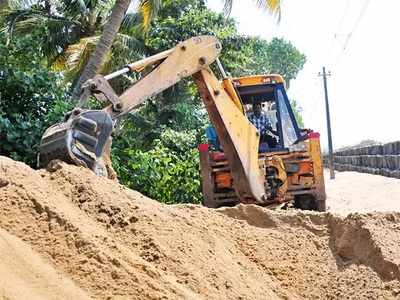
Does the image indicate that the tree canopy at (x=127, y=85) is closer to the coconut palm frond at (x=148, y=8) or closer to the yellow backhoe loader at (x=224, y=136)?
the coconut palm frond at (x=148, y=8)

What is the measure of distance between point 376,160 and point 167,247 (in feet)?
82.8

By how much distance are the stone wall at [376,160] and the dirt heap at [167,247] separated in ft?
63.5

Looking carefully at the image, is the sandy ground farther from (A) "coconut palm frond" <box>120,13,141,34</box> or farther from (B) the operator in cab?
(A) "coconut palm frond" <box>120,13,141,34</box>

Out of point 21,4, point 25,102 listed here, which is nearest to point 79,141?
point 25,102

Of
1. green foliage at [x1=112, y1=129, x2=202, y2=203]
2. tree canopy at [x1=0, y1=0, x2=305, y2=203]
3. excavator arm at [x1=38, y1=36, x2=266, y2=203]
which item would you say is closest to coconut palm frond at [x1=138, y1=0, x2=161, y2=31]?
tree canopy at [x1=0, y1=0, x2=305, y2=203]

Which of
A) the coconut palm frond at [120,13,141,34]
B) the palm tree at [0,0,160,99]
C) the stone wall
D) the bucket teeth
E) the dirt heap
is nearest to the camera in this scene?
the dirt heap

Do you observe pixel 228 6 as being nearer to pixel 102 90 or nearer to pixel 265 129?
pixel 265 129

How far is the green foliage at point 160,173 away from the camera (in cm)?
1163

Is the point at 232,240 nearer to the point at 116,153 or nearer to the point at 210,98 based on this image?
the point at 210,98

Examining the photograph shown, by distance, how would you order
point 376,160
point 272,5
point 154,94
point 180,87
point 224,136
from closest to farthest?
point 154,94 < point 224,136 < point 272,5 < point 180,87 < point 376,160

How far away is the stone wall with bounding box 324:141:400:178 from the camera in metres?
25.2

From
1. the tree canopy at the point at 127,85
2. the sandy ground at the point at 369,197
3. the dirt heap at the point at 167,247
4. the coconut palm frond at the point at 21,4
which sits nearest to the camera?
the dirt heap at the point at 167,247

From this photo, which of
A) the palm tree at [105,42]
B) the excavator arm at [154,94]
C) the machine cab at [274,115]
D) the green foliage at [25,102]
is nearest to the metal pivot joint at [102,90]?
the excavator arm at [154,94]

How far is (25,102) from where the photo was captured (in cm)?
1015
